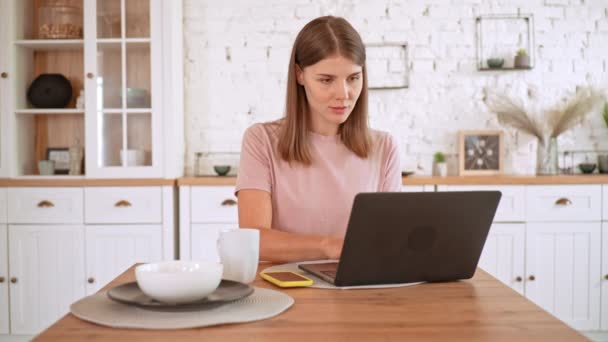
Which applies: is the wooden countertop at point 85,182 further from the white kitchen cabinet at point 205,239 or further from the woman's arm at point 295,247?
the woman's arm at point 295,247

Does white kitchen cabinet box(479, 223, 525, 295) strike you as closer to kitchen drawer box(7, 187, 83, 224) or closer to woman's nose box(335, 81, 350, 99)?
woman's nose box(335, 81, 350, 99)

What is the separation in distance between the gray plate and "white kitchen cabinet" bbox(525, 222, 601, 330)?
250 centimetres

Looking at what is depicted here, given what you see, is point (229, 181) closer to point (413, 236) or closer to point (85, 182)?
point (85, 182)

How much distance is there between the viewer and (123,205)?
3.33 meters

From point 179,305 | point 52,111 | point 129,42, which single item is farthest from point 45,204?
point 179,305

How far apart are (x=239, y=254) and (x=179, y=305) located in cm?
27

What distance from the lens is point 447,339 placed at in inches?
35.3

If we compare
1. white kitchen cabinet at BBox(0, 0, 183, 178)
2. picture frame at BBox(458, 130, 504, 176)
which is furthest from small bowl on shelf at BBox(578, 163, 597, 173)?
white kitchen cabinet at BBox(0, 0, 183, 178)

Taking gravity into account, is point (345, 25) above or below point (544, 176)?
above

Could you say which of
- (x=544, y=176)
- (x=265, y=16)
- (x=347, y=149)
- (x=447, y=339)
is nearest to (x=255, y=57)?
(x=265, y=16)

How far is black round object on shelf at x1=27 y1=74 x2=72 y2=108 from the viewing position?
3.56 metres

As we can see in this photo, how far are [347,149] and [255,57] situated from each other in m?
1.98

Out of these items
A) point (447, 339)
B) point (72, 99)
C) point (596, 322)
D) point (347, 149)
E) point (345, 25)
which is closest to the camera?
point (447, 339)

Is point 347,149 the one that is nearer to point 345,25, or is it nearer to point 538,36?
point 345,25
